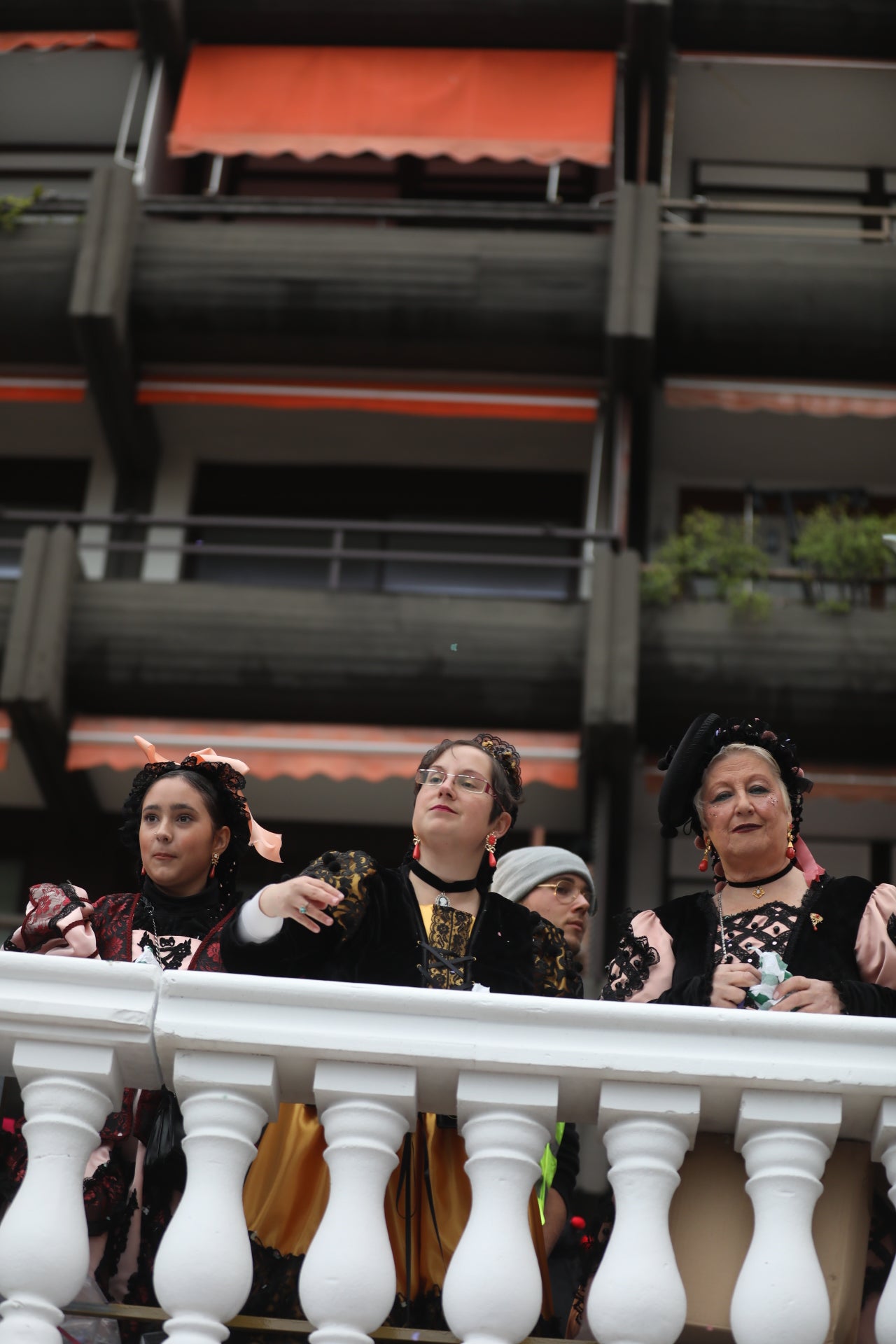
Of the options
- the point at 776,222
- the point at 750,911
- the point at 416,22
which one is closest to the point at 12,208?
the point at 416,22

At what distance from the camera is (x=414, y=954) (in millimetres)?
3227

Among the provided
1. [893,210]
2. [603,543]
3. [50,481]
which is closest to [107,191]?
[50,481]

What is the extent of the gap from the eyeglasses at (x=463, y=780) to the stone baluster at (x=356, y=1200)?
37.8 inches

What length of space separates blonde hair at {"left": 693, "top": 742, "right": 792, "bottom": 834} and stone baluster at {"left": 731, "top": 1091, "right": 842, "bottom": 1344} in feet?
3.79

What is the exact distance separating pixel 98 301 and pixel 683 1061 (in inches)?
380

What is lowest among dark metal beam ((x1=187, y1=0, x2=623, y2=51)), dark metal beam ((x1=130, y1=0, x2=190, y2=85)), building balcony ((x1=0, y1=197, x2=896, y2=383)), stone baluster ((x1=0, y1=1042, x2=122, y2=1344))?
stone baluster ((x1=0, y1=1042, x2=122, y2=1344))

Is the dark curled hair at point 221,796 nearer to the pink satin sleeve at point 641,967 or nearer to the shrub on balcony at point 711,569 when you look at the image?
the pink satin sleeve at point 641,967

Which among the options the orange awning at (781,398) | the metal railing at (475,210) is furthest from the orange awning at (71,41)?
the orange awning at (781,398)

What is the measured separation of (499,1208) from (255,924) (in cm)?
70

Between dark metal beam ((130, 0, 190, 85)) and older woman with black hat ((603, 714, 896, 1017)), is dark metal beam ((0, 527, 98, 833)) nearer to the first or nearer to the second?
dark metal beam ((130, 0, 190, 85))

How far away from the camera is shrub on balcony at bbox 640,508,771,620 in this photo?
10172mm

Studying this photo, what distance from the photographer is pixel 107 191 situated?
453 inches

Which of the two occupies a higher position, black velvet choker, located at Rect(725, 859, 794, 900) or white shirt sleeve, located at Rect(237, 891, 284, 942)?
black velvet choker, located at Rect(725, 859, 794, 900)

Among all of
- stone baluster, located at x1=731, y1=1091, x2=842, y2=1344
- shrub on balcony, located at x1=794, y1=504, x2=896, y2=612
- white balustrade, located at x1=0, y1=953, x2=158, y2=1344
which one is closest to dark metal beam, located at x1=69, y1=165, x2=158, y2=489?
shrub on balcony, located at x1=794, y1=504, x2=896, y2=612
